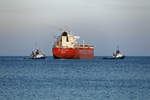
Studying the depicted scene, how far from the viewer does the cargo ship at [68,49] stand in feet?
414

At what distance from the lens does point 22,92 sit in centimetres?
4266

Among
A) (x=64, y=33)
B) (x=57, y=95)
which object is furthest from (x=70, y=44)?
(x=57, y=95)

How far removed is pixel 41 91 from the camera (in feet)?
143

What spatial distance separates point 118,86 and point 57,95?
34.8 feet

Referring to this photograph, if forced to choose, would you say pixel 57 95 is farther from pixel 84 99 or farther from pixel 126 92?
pixel 126 92

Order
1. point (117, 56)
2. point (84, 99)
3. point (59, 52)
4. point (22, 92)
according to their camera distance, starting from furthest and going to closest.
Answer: point (117, 56) < point (59, 52) < point (22, 92) < point (84, 99)

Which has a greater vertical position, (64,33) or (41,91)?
(64,33)

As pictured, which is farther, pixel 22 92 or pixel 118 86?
pixel 118 86

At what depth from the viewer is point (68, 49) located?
12525 cm

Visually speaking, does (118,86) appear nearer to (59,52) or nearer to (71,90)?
(71,90)

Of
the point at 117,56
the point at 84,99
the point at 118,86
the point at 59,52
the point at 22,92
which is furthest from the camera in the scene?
the point at 117,56

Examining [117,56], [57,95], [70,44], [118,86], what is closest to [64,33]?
[70,44]

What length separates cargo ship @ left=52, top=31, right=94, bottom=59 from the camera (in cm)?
12631

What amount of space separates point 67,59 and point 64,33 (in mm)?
8504
